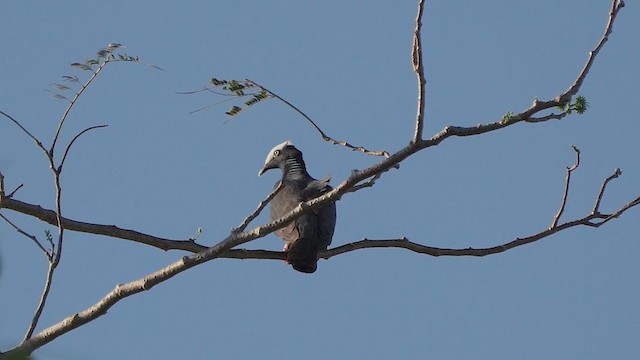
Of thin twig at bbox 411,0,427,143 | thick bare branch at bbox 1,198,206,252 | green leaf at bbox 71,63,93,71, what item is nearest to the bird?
thick bare branch at bbox 1,198,206,252

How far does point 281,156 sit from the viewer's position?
9891 millimetres

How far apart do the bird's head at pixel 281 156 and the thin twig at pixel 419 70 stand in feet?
18.7

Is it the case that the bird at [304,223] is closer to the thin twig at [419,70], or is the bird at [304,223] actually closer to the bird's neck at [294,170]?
the bird's neck at [294,170]

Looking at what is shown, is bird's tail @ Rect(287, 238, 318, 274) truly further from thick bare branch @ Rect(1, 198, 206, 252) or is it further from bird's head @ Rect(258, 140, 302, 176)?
bird's head @ Rect(258, 140, 302, 176)

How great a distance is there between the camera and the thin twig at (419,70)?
3.72 m

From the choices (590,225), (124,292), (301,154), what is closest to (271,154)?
(301,154)

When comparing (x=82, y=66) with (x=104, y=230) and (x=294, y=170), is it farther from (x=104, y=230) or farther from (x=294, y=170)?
(x=294, y=170)

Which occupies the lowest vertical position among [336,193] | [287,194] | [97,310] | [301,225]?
[97,310]

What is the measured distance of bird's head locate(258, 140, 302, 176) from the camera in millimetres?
9695

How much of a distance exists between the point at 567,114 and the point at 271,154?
6.22m

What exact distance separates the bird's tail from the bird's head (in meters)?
2.49

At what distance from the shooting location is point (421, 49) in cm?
379

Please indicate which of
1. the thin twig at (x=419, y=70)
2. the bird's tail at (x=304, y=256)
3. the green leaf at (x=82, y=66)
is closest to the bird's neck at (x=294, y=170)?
the bird's tail at (x=304, y=256)

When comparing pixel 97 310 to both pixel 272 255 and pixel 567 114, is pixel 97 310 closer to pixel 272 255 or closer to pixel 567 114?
pixel 272 255
